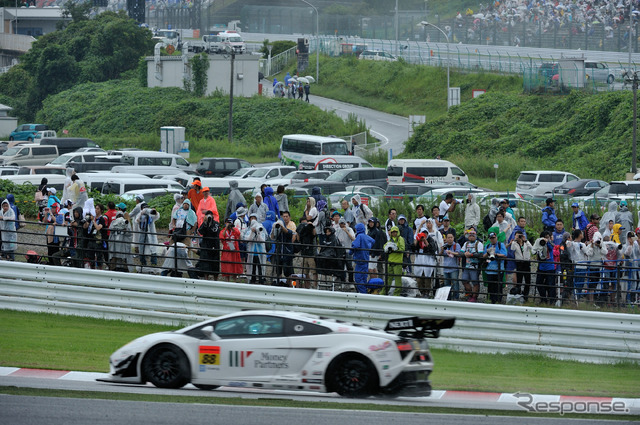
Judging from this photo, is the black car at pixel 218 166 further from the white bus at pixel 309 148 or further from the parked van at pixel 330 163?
the parked van at pixel 330 163

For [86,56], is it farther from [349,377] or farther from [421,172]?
[349,377]

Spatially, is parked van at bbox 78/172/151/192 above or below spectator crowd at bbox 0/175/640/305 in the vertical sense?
above

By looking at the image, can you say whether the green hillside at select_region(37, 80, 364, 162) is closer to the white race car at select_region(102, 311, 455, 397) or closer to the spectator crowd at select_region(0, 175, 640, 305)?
the spectator crowd at select_region(0, 175, 640, 305)

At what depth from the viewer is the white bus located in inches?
1779

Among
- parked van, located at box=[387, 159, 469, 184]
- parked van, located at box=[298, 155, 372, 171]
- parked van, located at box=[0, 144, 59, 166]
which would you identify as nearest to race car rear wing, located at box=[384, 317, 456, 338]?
parked van, located at box=[387, 159, 469, 184]

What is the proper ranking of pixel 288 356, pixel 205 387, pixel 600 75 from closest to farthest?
pixel 288 356, pixel 205 387, pixel 600 75

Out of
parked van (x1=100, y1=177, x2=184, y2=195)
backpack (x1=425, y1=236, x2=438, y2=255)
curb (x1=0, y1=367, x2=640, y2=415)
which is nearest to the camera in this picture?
curb (x1=0, y1=367, x2=640, y2=415)

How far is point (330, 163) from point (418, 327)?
31171mm

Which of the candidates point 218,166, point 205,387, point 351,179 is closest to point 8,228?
point 205,387

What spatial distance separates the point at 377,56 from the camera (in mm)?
82500

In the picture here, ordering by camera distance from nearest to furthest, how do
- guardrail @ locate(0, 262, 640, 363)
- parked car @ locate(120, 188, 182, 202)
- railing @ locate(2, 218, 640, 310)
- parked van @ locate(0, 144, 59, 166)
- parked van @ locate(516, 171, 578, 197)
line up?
guardrail @ locate(0, 262, 640, 363) → railing @ locate(2, 218, 640, 310) → parked car @ locate(120, 188, 182, 202) → parked van @ locate(516, 171, 578, 197) → parked van @ locate(0, 144, 59, 166)

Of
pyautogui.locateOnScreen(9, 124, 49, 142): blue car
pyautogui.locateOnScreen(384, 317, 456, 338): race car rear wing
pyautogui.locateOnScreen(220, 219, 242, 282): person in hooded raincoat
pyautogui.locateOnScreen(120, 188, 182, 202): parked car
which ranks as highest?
pyautogui.locateOnScreen(9, 124, 49, 142): blue car

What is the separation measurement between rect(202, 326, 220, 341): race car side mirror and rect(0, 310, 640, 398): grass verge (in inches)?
93.3

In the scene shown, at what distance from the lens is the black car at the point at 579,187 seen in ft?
120
